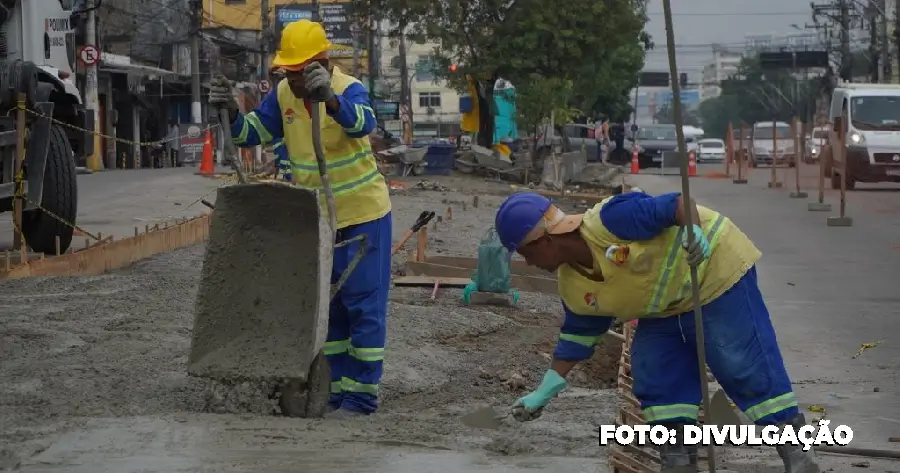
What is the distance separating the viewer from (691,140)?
203 ft

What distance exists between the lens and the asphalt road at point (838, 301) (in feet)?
25.9

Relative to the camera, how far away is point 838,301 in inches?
500

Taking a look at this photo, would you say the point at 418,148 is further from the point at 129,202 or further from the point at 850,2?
the point at 850,2

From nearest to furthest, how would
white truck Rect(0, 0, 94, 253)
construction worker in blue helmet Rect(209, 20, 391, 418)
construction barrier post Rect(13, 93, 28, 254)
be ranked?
construction worker in blue helmet Rect(209, 20, 391, 418), construction barrier post Rect(13, 93, 28, 254), white truck Rect(0, 0, 94, 253)

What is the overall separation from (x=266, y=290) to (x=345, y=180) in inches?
24.5

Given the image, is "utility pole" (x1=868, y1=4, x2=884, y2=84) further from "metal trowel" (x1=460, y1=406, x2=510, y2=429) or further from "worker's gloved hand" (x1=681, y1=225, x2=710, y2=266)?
"worker's gloved hand" (x1=681, y1=225, x2=710, y2=266)

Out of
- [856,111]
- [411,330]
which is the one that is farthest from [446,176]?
[411,330]

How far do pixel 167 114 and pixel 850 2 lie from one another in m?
33.8

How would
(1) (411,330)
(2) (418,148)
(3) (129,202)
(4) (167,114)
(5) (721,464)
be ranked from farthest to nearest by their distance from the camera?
(4) (167,114)
(2) (418,148)
(3) (129,202)
(1) (411,330)
(5) (721,464)

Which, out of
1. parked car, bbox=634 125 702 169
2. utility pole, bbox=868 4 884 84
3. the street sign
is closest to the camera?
the street sign

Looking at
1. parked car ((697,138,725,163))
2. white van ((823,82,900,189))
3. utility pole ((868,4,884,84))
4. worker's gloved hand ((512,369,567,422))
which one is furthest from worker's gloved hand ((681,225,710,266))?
parked car ((697,138,725,163))

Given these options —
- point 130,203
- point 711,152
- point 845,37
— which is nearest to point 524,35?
point 130,203

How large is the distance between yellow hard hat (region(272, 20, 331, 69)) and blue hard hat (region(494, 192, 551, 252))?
5.94ft

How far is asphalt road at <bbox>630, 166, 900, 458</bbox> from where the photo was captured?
7895mm
